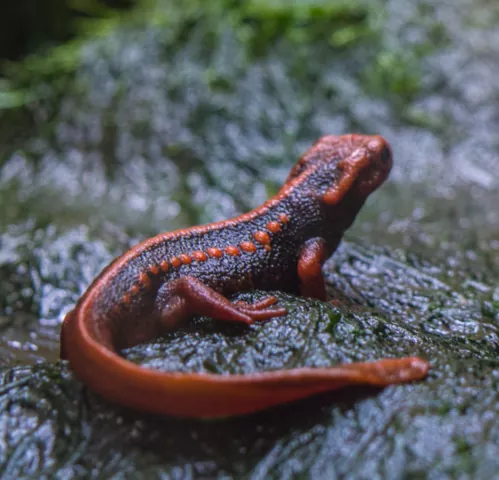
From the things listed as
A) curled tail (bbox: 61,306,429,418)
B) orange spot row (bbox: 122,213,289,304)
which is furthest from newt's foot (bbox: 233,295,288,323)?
curled tail (bbox: 61,306,429,418)

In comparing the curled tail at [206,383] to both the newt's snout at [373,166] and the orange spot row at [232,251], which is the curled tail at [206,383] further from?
the newt's snout at [373,166]

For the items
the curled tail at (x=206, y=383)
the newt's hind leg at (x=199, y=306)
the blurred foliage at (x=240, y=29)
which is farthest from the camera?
the blurred foliage at (x=240, y=29)

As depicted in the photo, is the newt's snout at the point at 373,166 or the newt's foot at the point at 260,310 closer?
the newt's foot at the point at 260,310

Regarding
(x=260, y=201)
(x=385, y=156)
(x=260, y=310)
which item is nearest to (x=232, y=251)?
(x=260, y=310)

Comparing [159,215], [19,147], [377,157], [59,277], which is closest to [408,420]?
[377,157]

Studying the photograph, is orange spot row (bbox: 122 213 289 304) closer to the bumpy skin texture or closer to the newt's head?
the bumpy skin texture

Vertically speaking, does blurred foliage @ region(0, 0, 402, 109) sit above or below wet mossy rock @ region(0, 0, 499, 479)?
above

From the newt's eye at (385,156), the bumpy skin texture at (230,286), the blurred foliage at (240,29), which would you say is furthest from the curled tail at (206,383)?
the blurred foliage at (240,29)

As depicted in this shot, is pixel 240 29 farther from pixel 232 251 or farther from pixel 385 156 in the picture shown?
pixel 232 251

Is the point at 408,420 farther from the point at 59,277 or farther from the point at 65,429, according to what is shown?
the point at 59,277
